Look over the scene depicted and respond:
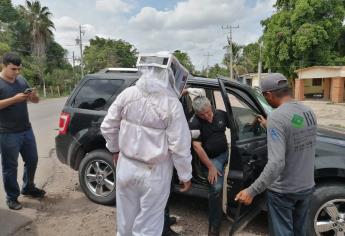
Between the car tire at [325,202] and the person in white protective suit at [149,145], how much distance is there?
1.53m

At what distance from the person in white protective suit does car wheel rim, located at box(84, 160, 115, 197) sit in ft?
6.22

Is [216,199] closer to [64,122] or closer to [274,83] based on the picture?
[274,83]

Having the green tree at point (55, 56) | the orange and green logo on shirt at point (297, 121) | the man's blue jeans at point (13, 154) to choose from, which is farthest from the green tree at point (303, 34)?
the green tree at point (55, 56)

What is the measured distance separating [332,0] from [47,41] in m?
38.8

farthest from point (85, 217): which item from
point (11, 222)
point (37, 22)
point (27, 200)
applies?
point (37, 22)

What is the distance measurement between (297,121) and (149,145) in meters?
1.12

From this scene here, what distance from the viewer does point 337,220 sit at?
3.59 meters

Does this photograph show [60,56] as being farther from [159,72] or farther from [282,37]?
[159,72]

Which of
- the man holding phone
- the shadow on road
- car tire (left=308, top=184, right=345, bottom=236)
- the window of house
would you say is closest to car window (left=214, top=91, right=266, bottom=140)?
car tire (left=308, top=184, right=345, bottom=236)

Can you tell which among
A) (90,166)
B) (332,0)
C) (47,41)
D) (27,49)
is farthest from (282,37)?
(27,49)

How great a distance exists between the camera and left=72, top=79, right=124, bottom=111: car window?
15.9ft

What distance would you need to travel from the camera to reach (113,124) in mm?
2936

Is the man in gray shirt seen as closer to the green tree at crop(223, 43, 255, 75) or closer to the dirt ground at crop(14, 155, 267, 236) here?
the dirt ground at crop(14, 155, 267, 236)

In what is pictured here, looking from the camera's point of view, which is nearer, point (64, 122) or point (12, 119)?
point (12, 119)
